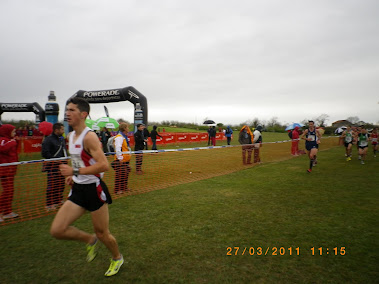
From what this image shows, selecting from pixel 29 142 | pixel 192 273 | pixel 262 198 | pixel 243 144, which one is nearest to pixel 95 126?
pixel 29 142

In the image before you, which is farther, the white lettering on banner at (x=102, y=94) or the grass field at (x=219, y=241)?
the white lettering on banner at (x=102, y=94)

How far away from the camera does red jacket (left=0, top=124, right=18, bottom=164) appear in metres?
4.62

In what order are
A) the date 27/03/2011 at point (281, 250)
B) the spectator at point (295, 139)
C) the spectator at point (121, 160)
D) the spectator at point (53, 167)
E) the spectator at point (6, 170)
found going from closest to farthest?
the date 27/03/2011 at point (281, 250)
the spectator at point (6, 170)
the spectator at point (53, 167)
the spectator at point (121, 160)
the spectator at point (295, 139)

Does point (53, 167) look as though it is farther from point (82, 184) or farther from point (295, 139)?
point (295, 139)

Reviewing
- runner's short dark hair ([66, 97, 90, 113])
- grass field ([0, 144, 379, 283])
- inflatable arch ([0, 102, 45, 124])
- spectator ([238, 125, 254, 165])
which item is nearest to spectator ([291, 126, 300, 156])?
spectator ([238, 125, 254, 165])

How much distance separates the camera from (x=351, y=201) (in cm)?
532

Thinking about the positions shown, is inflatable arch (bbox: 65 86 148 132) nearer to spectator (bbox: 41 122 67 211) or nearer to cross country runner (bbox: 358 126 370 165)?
spectator (bbox: 41 122 67 211)

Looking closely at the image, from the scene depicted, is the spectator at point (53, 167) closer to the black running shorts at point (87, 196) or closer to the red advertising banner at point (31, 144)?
the black running shorts at point (87, 196)

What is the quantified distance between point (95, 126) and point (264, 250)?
12370 mm

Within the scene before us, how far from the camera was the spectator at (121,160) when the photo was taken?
603 cm

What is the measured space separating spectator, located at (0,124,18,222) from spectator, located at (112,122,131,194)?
2.21 meters

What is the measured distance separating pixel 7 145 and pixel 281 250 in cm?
564

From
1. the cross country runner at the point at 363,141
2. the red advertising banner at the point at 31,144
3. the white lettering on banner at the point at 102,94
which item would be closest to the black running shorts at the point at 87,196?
the cross country runner at the point at 363,141

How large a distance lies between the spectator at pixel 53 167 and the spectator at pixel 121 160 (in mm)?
1335
